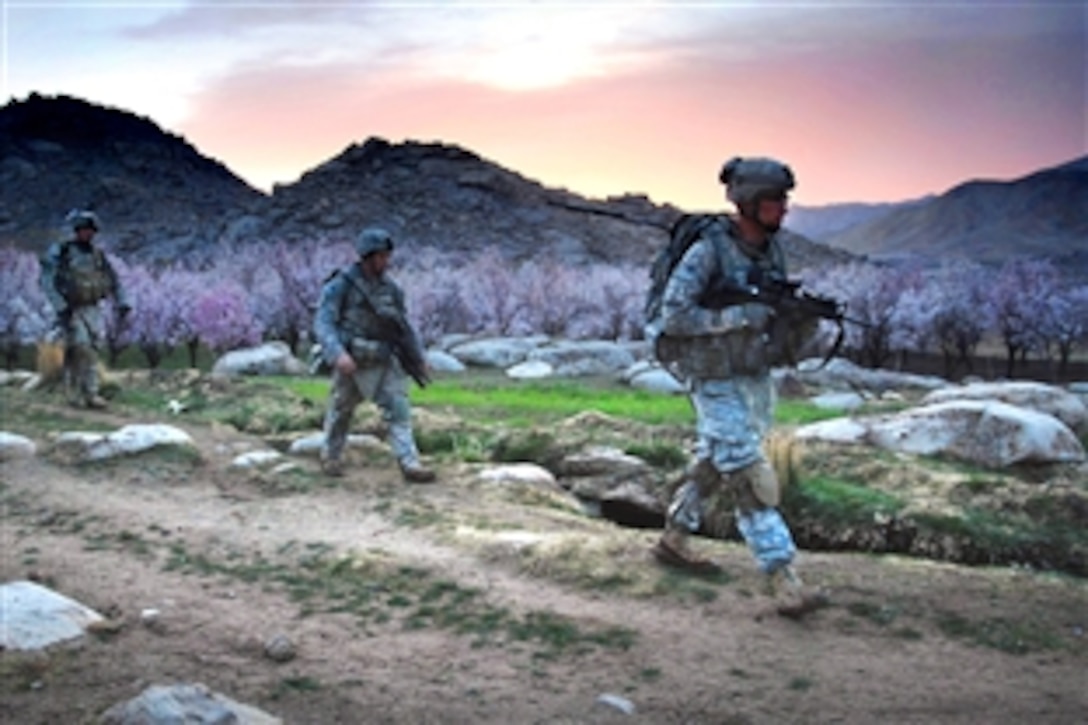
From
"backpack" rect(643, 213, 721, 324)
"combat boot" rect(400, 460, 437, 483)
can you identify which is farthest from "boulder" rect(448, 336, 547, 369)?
"backpack" rect(643, 213, 721, 324)

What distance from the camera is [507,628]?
6883mm

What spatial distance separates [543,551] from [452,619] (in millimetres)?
1267

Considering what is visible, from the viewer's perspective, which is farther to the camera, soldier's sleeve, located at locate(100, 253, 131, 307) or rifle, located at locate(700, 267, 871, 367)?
soldier's sleeve, located at locate(100, 253, 131, 307)

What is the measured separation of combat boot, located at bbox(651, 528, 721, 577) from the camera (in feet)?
25.4

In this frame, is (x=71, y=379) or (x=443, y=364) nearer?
(x=71, y=379)

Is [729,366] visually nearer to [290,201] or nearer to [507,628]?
[507,628]

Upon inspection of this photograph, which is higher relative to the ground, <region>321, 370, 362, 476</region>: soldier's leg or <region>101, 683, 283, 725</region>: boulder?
<region>321, 370, 362, 476</region>: soldier's leg

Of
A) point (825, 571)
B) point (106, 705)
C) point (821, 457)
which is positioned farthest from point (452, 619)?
point (821, 457)

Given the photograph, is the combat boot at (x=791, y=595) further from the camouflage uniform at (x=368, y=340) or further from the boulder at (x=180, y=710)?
the camouflage uniform at (x=368, y=340)

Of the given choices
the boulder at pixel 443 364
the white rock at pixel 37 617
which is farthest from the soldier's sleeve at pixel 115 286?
the boulder at pixel 443 364

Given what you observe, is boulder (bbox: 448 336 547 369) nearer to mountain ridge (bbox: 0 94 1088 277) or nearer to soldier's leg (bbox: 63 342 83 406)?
soldier's leg (bbox: 63 342 83 406)

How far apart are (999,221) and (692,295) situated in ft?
376

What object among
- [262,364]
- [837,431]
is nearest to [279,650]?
[837,431]

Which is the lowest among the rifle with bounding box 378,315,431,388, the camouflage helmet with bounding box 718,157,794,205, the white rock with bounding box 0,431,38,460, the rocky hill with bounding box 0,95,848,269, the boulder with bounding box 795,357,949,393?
the boulder with bounding box 795,357,949,393
